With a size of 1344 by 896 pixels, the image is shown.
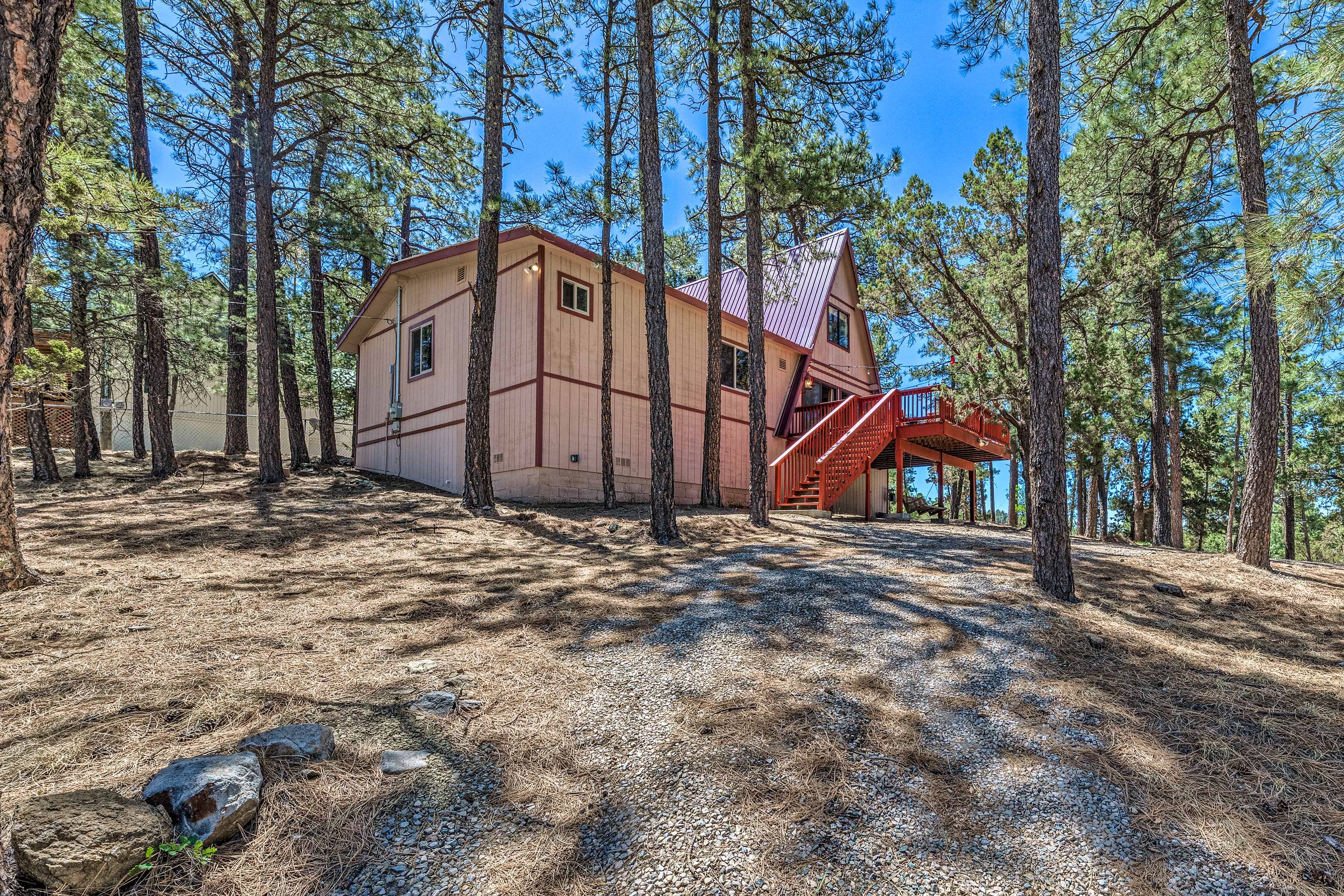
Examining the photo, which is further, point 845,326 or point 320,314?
point 845,326

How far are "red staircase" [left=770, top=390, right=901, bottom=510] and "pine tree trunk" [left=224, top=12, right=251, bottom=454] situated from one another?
450 inches

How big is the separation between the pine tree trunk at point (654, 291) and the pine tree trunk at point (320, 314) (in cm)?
862

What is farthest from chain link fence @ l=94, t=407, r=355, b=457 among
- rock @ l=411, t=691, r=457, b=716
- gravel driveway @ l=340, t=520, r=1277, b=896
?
gravel driveway @ l=340, t=520, r=1277, b=896

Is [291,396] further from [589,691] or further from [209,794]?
[209,794]

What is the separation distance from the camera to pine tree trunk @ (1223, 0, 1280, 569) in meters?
6.90

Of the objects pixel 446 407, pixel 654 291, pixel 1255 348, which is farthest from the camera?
pixel 446 407

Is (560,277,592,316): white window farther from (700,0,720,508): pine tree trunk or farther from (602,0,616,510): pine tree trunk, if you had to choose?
(700,0,720,508): pine tree trunk

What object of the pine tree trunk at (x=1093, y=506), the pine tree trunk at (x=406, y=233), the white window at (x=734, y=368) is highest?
the pine tree trunk at (x=406, y=233)

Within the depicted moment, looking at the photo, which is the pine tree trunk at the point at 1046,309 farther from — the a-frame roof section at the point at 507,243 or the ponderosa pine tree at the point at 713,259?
the ponderosa pine tree at the point at 713,259

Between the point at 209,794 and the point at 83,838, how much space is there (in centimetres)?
30

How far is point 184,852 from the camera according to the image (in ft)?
5.97

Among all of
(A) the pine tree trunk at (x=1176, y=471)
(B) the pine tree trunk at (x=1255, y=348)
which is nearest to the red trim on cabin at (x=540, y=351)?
(B) the pine tree trunk at (x=1255, y=348)

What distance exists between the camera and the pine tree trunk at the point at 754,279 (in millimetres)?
9195

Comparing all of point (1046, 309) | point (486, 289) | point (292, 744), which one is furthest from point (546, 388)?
point (292, 744)
